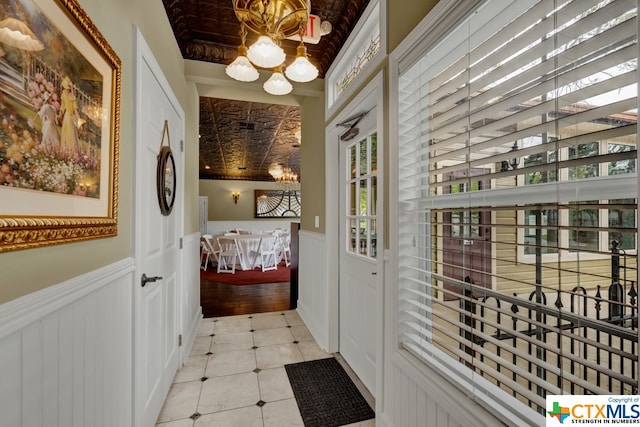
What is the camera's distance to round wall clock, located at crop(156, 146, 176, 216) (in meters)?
1.85

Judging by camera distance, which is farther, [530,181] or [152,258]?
[152,258]

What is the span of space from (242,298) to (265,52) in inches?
154

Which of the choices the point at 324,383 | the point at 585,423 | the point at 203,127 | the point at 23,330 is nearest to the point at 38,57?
the point at 23,330

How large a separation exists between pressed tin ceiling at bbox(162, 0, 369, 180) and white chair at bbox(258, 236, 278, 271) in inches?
82.8

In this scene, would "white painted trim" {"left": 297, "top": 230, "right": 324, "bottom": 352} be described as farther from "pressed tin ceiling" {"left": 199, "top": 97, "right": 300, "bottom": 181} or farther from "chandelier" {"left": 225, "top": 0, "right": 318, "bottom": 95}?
"pressed tin ceiling" {"left": 199, "top": 97, "right": 300, "bottom": 181}

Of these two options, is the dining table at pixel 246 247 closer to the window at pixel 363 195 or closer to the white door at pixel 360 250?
Result: the white door at pixel 360 250

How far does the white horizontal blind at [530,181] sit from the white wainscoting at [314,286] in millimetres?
1419

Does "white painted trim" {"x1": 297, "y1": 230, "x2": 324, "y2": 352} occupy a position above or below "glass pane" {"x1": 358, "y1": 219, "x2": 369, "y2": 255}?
below

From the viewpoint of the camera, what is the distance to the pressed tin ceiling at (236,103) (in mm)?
2146

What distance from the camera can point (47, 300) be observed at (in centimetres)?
77

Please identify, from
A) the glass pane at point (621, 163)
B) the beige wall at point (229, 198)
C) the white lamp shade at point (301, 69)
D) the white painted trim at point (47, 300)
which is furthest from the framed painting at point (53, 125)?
the beige wall at point (229, 198)

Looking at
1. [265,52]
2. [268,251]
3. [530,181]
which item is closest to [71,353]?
[265,52]

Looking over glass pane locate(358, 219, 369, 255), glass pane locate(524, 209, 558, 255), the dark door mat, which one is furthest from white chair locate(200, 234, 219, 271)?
glass pane locate(524, 209, 558, 255)

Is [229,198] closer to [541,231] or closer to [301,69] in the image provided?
[301,69]
